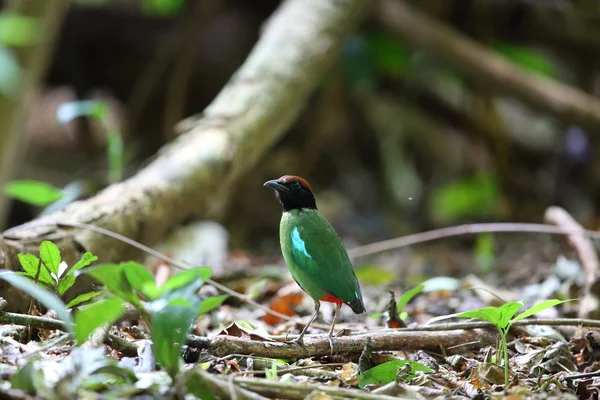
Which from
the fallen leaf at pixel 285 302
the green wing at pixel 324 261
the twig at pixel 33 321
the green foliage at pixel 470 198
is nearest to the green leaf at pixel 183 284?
the twig at pixel 33 321

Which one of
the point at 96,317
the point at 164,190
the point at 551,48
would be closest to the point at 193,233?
the point at 164,190

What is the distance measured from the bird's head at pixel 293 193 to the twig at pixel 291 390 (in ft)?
3.84

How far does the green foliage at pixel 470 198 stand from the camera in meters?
7.90

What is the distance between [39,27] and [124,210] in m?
1.54

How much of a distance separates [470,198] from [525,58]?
63.4 inches

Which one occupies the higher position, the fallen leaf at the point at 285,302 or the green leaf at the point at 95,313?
the green leaf at the point at 95,313

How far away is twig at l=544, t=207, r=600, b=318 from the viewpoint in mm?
3359

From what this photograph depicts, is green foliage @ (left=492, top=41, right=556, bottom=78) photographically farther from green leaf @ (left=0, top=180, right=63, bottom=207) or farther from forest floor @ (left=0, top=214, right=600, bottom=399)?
green leaf @ (left=0, top=180, right=63, bottom=207)

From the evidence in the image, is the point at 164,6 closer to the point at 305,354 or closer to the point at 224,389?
the point at 305,354

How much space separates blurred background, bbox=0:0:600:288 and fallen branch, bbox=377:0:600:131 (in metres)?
0.20

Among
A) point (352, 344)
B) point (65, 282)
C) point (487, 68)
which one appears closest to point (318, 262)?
point (352, 344)

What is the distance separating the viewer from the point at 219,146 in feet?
14.7

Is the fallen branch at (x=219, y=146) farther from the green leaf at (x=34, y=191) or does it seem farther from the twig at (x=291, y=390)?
the twig at (x=291, y=390)

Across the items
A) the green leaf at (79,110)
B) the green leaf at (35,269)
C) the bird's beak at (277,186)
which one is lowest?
the green leaf at (35,269)
